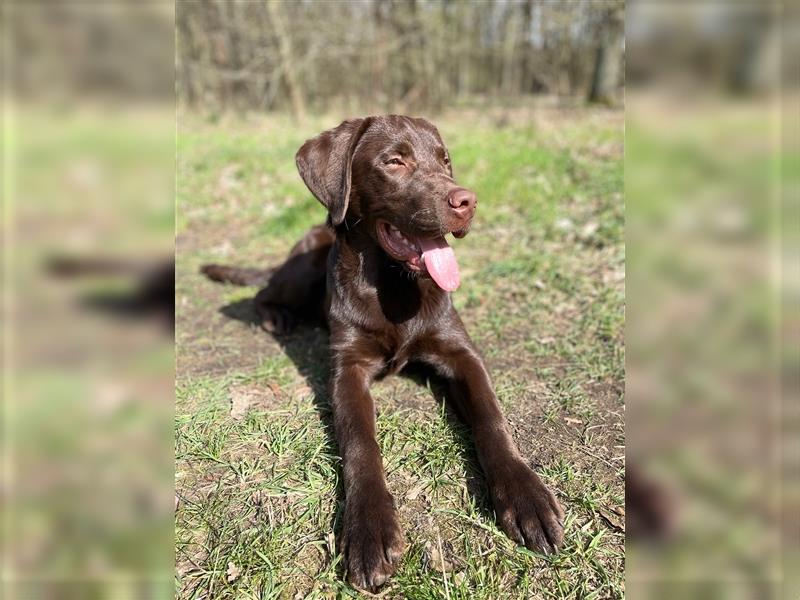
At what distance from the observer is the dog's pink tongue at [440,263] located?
2.60 meters

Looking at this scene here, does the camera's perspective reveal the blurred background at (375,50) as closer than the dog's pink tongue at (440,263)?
No

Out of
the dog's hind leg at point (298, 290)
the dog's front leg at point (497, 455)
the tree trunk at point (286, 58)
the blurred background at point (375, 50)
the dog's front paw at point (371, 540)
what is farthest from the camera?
the blurred background at point (375, 50)

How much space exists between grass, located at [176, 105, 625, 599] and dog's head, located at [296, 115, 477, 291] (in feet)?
2.60

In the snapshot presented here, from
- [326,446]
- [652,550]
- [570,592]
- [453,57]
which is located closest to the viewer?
[652,550]

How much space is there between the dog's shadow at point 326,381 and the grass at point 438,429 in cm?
1

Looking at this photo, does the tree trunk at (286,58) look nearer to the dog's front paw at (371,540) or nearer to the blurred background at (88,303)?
the dog's front paw at (371,540)

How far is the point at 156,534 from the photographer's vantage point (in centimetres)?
95

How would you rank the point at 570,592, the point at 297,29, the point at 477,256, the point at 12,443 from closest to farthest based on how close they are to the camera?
the point at 12,443, the point at 570,592, the point at 477,256, the point at 297,29

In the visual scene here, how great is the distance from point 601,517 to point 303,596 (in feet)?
3.65

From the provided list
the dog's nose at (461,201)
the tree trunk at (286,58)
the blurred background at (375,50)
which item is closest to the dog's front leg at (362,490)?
the dog's nose at (461,201)

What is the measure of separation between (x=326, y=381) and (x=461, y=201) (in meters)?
1.36

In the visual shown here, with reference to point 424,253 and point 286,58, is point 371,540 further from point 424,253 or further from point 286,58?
point 286,58

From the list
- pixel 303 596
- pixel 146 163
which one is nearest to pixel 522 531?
pixel 303 596

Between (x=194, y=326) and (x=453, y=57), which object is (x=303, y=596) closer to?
(x=194, y=326)
